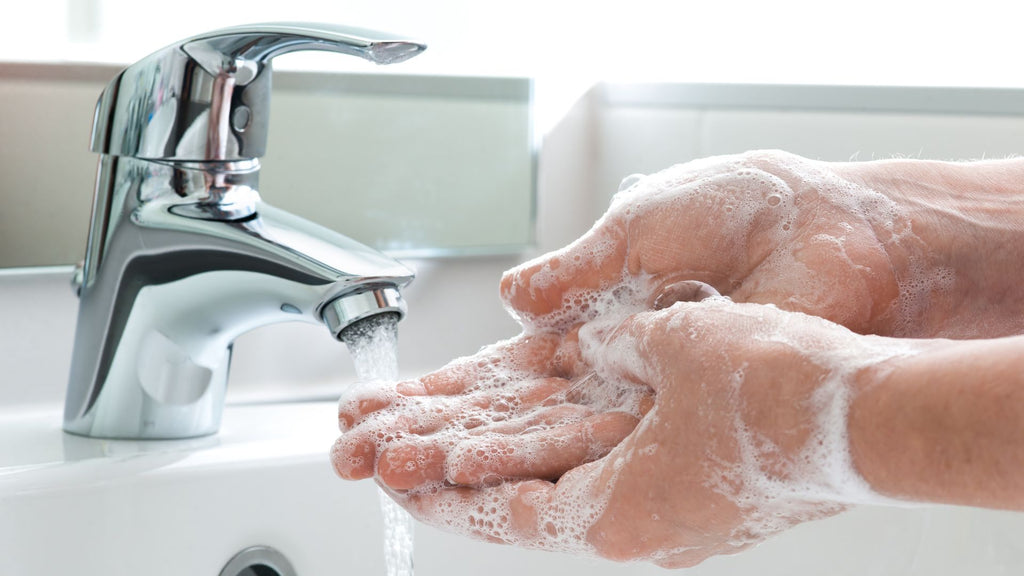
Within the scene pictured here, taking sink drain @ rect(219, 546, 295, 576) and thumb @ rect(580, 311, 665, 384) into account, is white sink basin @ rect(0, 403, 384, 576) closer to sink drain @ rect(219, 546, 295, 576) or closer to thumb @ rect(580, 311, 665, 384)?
sink drain @ rect(219, 546, 295, 576)

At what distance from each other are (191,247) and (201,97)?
0.09 m

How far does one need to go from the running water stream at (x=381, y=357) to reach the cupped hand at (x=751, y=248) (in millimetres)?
75

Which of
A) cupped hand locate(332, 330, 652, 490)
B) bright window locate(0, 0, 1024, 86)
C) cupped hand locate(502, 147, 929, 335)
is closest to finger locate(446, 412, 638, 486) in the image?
cupped hand locate(332, 330, 652, 490)

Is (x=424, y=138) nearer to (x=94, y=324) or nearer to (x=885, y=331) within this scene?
(x=94, y=324)

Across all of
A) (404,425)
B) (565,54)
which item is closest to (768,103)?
(565,54)

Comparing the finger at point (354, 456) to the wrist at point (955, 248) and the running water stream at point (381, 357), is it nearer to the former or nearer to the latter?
the running water stream at point (381, 357)

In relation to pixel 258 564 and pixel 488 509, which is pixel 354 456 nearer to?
pixel 488 509

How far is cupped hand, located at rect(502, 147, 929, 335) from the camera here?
1.71 feet

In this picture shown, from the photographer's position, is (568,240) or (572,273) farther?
(568,240)

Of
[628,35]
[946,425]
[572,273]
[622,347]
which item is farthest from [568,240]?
[946,425]

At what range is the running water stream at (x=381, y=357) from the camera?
1.90 ft

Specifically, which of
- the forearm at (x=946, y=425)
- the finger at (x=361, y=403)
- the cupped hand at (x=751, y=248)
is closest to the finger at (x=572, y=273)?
the cupped hand at (x=751, y=248)

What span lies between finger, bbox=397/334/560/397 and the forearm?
0.81ft

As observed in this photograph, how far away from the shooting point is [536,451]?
0.47 meters
